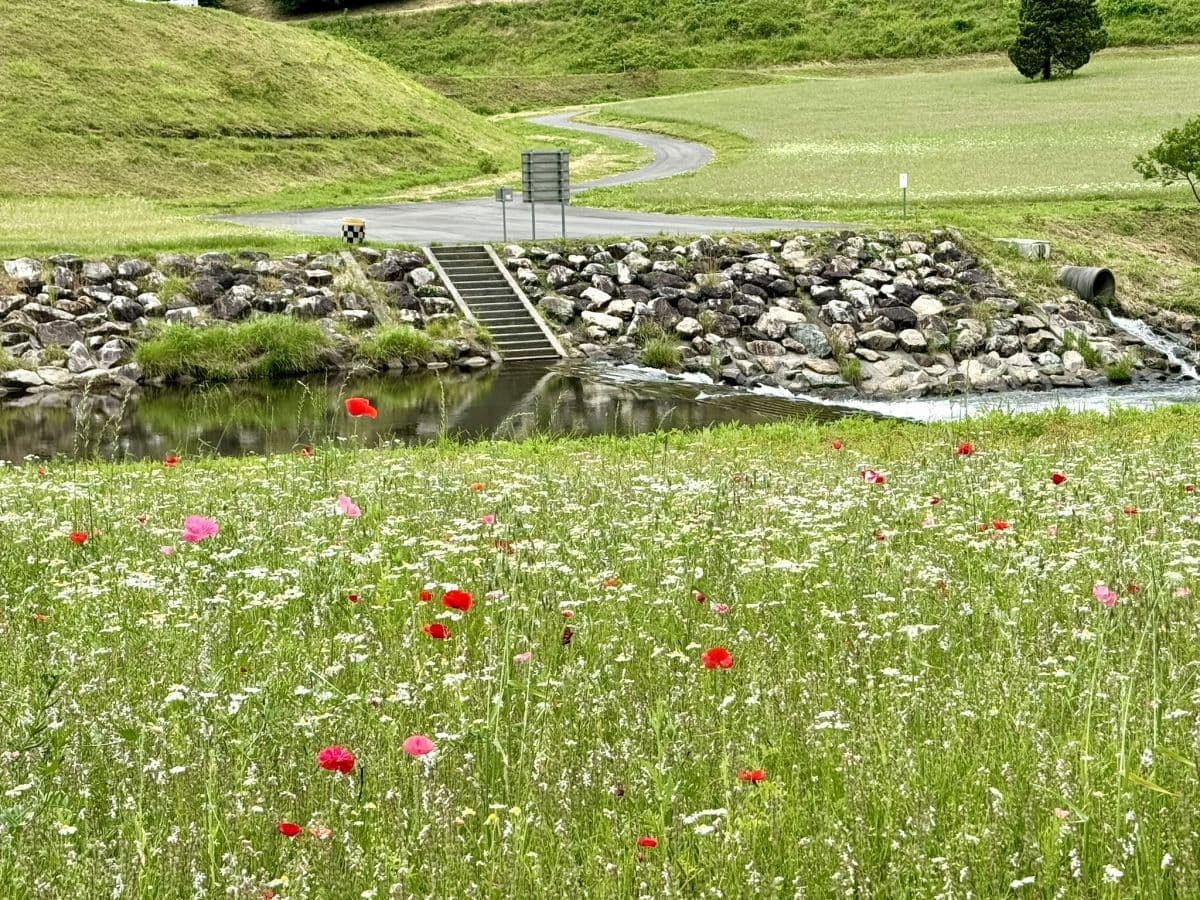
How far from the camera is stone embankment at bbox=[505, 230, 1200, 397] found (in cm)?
3075

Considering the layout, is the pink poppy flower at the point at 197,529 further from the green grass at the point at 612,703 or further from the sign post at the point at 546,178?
the sign post at the point at 546,178

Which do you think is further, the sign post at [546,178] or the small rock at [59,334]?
the sign post at [546,178]

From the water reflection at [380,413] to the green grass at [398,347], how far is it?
1223mm

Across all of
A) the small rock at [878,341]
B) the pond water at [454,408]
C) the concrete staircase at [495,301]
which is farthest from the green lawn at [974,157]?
the concrete staircase at [495,301]

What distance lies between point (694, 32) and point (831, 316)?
88.5m

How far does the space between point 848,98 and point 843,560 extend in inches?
3175

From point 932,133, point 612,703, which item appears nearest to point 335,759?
point 612,703

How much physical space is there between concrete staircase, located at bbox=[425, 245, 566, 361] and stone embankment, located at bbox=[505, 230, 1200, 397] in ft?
1.73

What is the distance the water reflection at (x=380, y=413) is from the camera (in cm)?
2342

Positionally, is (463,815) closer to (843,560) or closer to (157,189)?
(843,560)

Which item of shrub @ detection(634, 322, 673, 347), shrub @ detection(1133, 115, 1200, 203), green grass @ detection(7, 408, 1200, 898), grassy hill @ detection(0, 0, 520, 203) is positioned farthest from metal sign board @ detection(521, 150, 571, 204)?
green grass @ detection(7, 408, 1200, 898)

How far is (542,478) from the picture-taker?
1110 centimetres

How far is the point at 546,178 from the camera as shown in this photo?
1441 inches

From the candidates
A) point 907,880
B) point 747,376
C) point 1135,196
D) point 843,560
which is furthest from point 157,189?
point 907,880
